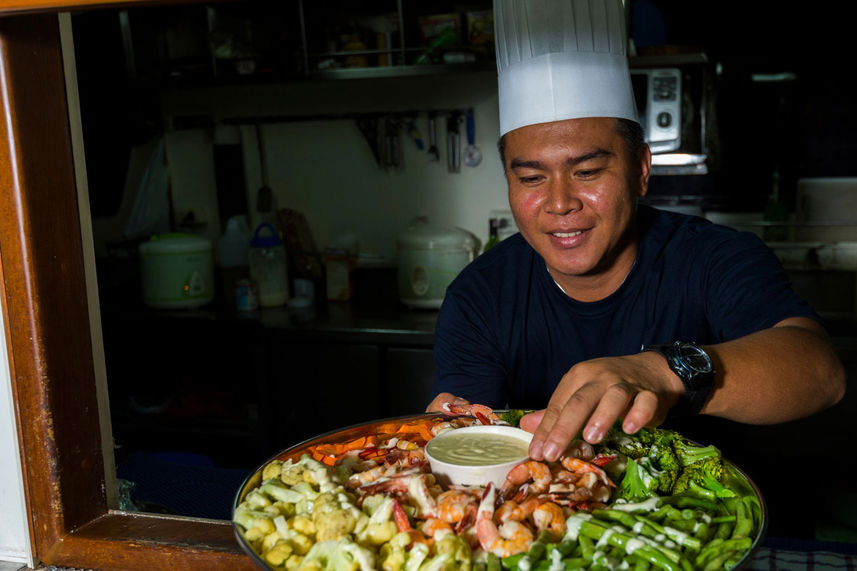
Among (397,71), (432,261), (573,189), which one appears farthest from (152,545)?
(397,71)

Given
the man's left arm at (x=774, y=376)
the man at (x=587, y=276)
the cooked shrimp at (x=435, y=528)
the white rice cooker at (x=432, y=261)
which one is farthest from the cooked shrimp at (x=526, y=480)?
the white rice cooker at (x=432, y=261)

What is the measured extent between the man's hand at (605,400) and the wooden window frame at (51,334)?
1.55 feet

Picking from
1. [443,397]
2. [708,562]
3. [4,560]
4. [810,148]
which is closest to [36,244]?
[4,560]

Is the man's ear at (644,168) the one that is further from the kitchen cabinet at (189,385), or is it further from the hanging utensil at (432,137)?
the hanging utensil at (432,137)

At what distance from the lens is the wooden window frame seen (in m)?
1.09

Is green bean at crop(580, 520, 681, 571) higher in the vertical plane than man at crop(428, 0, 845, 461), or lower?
lower

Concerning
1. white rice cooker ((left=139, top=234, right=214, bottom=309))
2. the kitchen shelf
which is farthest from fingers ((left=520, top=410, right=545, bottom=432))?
white rice cooker ((left=139, top=234, right=214, bottom=309))

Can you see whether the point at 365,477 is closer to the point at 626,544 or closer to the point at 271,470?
the point at 271,470

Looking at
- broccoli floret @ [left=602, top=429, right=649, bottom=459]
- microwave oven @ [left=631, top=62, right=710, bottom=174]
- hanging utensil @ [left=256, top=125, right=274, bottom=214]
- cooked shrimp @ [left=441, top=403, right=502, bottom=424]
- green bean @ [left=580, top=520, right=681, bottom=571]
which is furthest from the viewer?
hanging utensil @ [left=256, top=125, right=274, bottom=214]

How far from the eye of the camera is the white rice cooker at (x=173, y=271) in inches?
155

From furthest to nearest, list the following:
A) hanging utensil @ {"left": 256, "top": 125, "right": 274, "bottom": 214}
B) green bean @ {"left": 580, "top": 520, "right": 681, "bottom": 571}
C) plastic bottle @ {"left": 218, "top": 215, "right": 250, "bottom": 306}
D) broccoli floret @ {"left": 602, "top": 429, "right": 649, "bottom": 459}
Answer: hanging utensil @ {"left": 256, "top": 125, "right": 274, "bottom": 214}
plastic bottle @ {"left": 218, "top": 215, "right": 250, "bottom": 306}
broccoli floret @ {"left": 602, "top": 429, "right": 649, "bottom": 459}
green bean @ {"left": 580, "top": 520, "right": 681, "bottom": 571}

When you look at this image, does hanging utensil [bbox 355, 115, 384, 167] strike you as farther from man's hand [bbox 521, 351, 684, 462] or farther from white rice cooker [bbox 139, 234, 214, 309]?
man's hand [bbox 521, 351, 684, 462]

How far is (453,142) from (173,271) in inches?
66.6

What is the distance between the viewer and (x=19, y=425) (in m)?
1.13
